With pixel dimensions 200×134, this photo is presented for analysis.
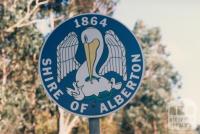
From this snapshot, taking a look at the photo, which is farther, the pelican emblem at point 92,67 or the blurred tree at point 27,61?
the blurred tree at point 27,61

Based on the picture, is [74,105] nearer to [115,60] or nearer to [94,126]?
[94,126]

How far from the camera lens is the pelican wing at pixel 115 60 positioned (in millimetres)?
3094

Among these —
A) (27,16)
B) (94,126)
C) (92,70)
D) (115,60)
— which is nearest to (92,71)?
(92,70)

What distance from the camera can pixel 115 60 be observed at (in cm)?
309

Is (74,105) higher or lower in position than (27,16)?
lower

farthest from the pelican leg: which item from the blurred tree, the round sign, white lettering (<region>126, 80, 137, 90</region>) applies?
the blurred tree

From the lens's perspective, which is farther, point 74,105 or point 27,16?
point 27,16

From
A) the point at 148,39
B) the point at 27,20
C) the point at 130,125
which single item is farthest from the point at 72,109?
the point at 148,39

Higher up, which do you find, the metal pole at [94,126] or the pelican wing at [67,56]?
the pelican wing at [67,56]

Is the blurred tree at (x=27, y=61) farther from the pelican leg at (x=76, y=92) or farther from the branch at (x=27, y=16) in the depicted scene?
the pelican leg at (x=76, y=92)

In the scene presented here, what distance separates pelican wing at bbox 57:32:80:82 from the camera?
311cm

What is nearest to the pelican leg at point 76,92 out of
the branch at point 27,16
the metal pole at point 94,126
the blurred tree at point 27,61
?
the metal pole at point 94,126

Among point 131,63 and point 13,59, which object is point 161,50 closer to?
point 13,59

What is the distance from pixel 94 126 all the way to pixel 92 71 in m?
0.29
